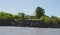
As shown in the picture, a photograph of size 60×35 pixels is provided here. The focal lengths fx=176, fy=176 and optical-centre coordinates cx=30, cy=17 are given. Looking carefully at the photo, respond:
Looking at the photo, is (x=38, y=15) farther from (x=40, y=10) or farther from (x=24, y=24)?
(x=24, y=24)

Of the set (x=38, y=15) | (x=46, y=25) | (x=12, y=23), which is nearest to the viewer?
(x=46, y=25)

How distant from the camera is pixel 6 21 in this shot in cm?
3506

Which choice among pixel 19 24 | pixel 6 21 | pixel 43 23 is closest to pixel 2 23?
pixel 6 21

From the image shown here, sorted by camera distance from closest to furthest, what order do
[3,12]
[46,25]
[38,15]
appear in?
[46,25] < [3,12] < [38,15]

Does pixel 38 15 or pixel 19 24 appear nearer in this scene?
pixel 19 24

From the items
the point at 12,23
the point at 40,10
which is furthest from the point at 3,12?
the point at 40,10

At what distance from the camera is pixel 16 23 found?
3594 cm

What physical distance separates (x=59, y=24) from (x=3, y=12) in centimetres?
1797

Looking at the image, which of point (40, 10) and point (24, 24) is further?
point (40, 10)

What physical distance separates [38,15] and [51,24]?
23161 millimetres

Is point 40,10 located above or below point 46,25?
above

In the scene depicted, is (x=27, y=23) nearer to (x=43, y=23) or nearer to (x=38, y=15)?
(x=43, y=23)

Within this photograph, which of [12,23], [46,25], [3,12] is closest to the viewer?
[46,25]

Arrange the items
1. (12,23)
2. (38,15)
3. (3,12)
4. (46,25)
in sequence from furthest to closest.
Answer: (38,15)
(3,12)
(12,23)
(46,25)
